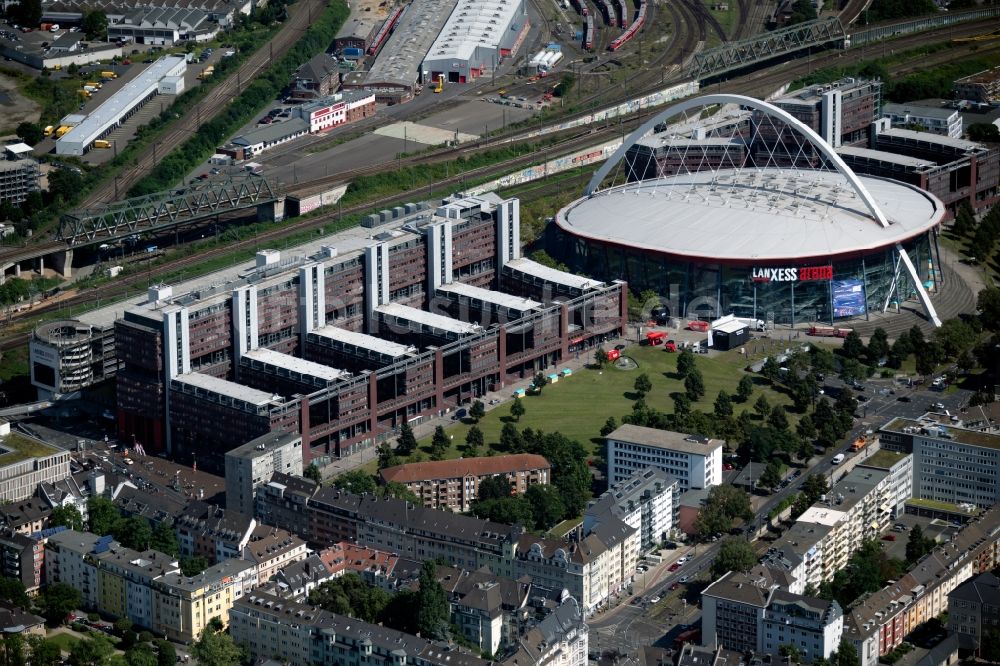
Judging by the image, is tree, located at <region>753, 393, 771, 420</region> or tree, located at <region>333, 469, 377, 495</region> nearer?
tree, located at <region>333, 469, 377, 495</region>

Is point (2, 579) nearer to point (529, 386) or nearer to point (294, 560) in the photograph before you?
point (294, 560)

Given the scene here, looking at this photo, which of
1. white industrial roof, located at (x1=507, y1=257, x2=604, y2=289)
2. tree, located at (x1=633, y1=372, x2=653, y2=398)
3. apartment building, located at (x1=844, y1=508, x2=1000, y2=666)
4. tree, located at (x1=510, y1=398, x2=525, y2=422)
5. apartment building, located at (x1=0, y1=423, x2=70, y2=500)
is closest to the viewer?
apartment building, located at (x1=844, y1=508, x2=1000, y2=666)

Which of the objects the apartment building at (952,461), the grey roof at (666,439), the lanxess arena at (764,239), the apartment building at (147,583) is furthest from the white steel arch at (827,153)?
the apartment building at (147,583)

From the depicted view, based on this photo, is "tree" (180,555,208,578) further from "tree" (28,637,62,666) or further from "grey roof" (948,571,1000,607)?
"grey roof" (948,571,1000,607)

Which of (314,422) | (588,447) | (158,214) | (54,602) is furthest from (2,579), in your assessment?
(158,214)

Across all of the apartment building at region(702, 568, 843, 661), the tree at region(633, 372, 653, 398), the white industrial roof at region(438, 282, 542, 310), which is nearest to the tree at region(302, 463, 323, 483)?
the tree at region(633, 372, 653, 398)

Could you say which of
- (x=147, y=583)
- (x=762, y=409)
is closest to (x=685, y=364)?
(x=762, y=409)

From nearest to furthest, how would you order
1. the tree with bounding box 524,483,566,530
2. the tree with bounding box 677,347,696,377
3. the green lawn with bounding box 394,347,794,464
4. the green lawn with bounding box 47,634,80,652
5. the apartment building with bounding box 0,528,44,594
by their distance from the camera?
1. the green lawn with bounding box 47,634,80,652
2. the apartment building with bounding box 0,528,44,594
3. the tree with bounding box 524,483,566,530
4. the green lawn with bounding box 394,347,794,464
5. the tree with bounding box 677,347,696,377
